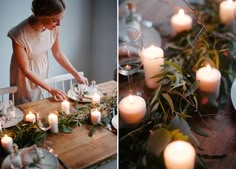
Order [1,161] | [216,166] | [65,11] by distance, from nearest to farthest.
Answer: [216,166] → [1,161] → [65,11]

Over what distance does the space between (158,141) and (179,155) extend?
0.04 meters

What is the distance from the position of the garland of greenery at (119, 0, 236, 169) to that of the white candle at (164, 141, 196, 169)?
0.03 feet

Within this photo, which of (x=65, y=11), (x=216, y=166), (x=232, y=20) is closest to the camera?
(x=216, y=166)

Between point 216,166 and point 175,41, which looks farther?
point 175,41

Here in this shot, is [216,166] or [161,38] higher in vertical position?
[161,38]

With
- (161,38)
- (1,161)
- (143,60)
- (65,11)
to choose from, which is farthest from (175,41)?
(1,161)

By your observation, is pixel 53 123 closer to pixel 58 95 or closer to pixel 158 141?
pixel 58 95

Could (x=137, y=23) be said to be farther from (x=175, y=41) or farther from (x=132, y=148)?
(x=132, y=148)

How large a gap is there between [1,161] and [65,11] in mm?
387

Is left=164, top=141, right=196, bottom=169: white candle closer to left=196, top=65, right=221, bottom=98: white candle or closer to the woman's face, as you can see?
left=196, top=65, right=221, bottom=98: white candle

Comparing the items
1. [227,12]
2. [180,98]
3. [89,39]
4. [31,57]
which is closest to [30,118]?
[31,57]

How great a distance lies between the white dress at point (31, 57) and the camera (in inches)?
29.8

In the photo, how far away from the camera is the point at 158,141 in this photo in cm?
50

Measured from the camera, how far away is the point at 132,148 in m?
0.53
